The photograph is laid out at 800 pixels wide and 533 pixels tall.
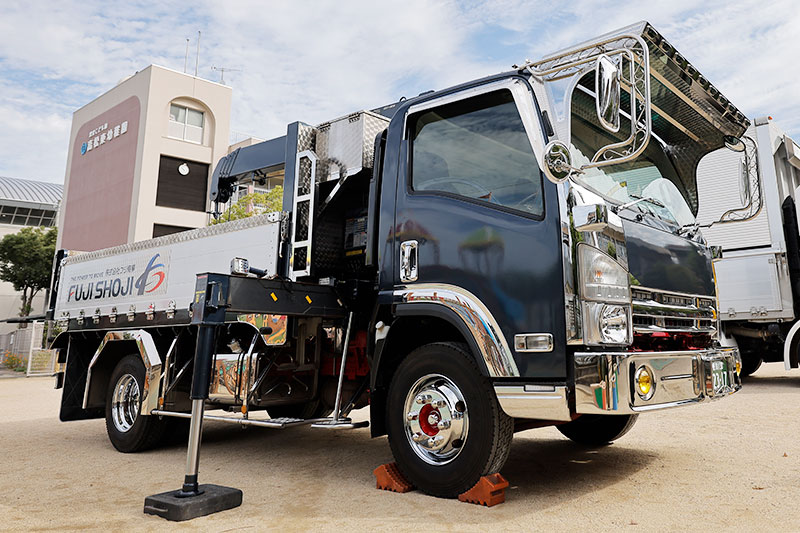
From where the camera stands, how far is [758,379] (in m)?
12.4

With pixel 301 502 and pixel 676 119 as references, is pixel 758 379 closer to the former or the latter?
pixel 676 119

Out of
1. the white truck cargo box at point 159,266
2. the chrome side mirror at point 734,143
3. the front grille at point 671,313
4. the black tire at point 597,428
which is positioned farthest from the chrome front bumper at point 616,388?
the white truck cargo box at point 159,266

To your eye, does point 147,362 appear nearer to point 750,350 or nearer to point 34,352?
point 750,350

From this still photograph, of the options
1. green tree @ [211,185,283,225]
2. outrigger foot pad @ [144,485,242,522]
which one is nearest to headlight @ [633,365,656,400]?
outrigger foot pad @ [144,485,242,522]

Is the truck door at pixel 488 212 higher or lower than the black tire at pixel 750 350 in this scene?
higher

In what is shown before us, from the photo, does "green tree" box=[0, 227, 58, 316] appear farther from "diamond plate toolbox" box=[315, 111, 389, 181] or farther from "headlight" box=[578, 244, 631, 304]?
"headlight" box=[578, 244, 631, 304]

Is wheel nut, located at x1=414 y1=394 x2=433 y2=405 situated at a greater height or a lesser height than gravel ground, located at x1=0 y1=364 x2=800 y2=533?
greater

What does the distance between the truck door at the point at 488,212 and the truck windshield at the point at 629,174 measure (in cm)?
37

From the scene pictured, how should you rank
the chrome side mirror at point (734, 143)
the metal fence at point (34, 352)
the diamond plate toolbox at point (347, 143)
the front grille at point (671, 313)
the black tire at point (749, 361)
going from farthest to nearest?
the metal fence at point (34, 352) < the black tire at point (749, 361) < the chrome side mirror at point (734, 143) < the diamond plate toolbox at point (347, 143) < the front grille at point (671, 313)

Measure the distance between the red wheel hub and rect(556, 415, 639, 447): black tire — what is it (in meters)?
2.00

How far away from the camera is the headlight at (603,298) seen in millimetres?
3668

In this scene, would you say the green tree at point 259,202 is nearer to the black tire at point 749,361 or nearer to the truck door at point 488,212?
the black tire at point 749,361

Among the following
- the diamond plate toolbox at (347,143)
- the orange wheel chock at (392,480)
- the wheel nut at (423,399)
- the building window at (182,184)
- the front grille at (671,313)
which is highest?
the building window at (182,184)

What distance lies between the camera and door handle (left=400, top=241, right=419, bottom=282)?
175 inches
